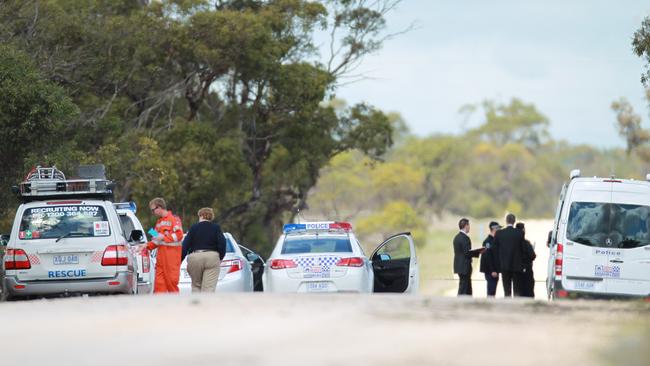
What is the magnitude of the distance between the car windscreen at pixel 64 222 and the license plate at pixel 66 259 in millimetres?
290

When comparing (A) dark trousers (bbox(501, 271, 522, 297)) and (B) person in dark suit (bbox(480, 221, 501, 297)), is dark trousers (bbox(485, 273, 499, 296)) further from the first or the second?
(A) dark trousers (bbox(501, 271, 522, 297))

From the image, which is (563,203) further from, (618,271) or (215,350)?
(215,350)

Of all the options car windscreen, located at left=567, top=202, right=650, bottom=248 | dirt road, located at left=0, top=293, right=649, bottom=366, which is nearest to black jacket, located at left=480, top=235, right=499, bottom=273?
car windscreen, located at left=567, top=202, right=650, bottom=248

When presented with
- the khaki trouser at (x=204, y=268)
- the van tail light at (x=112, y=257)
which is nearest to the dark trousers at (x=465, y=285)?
the khaki trouser at (x=204, y=268)

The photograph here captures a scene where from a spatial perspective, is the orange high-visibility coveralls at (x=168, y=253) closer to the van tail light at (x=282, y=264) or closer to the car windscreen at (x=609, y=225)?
the van tail light at (x=282, y=264)

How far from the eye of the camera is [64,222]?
19984mm

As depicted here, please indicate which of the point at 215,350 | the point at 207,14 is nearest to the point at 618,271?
the point at 215,350

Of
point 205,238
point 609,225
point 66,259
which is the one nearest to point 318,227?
point 205,238

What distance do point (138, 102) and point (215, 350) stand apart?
108 feet

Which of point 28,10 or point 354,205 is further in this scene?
point 354,205

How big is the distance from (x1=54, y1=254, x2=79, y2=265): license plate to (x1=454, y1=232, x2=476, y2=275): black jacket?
25.0 feet

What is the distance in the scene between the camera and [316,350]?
11.7 metres

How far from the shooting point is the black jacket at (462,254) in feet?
81.2

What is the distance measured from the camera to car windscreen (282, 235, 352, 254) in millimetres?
21438
